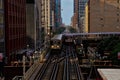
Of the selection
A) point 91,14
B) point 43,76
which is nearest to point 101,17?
point 91,14

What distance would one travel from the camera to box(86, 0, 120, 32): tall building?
141m

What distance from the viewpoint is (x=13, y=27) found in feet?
220

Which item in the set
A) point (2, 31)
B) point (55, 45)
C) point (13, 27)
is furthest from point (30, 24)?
point (2, 31)

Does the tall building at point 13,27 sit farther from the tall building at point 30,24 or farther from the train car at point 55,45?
the tall building at point 30,24

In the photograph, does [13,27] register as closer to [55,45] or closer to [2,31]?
[2,31]

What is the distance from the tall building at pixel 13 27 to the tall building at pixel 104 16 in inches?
2484

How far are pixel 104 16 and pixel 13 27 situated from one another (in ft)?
258

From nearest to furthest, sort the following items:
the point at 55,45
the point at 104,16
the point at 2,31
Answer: the point at 2,31 < the point at 55,45 < the point at 104,16

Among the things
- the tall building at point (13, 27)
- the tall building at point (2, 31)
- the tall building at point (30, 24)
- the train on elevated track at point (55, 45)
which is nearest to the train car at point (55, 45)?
the train on elevated track at point (55, 45)

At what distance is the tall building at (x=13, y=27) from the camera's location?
61.0m

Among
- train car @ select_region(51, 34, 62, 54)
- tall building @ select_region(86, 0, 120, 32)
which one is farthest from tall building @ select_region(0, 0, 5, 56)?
tall building @ select_region(86, 0, 120, 32)

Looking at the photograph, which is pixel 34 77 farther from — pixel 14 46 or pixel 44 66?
pixel 14 46

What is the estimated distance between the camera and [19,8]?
254ft

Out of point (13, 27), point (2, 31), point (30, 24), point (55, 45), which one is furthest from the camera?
point (30, 24)
